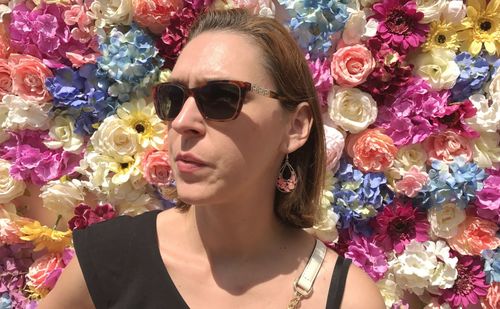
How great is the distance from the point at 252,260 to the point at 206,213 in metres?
0.20

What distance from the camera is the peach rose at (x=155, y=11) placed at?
1960 millimetres

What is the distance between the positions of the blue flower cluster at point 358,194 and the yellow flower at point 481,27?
645mm

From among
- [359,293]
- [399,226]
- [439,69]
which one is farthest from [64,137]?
[439,69]

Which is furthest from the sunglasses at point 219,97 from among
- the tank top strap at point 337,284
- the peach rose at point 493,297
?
the peach rose at point 493,297

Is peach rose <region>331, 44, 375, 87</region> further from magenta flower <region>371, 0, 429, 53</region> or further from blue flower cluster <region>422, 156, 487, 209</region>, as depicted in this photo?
blue flower cluster <region>422, 156, 487, 209</region>

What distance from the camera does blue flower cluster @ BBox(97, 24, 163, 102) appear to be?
1.96m

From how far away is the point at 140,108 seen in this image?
204 cm

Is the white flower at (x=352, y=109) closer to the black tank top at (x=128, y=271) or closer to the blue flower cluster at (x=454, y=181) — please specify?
the blue flower cluster at (x=454, y=181)

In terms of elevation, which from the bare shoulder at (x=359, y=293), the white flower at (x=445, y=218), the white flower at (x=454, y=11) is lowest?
the white flower at (x=445, y=218)

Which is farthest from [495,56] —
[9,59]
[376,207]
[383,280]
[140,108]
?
[9,59]

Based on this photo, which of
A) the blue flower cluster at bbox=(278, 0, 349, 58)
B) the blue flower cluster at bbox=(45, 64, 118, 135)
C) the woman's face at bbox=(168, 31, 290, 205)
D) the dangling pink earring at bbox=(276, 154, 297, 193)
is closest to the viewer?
the woman's face at bbox=(168, 31, 290, 205)

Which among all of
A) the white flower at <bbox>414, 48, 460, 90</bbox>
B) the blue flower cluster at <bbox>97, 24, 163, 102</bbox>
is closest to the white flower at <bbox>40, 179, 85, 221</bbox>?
the blue flower cluster at <bbox>97, 24, 163, 102</bbox>

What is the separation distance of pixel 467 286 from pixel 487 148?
57 centimetres

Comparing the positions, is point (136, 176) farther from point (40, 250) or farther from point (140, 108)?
point (40, 250)
